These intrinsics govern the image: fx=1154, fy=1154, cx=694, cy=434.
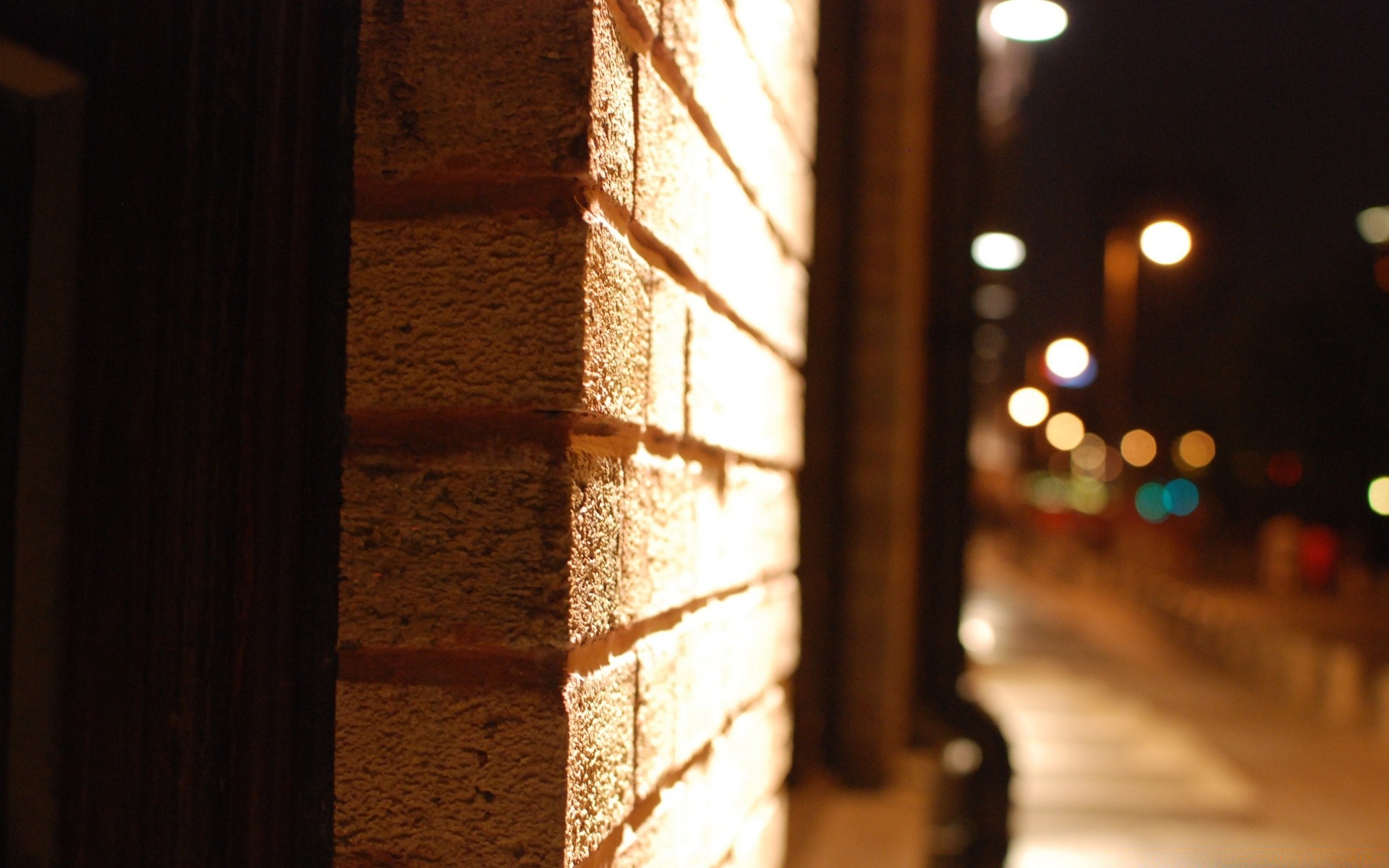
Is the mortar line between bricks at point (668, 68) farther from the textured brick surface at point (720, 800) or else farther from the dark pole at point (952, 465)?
the dark pole at point (952, 465)

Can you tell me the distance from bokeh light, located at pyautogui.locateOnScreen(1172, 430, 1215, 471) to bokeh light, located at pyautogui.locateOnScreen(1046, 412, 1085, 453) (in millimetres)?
19857

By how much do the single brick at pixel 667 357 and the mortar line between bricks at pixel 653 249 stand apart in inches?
0.6

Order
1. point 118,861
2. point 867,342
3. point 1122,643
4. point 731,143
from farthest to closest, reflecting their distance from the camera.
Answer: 1. point 1122,643
2. point 867,342
3. point 731,143
4. point 118,861

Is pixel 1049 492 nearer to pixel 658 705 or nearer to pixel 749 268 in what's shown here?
pixel 749 268

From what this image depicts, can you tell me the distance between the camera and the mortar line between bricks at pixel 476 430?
96 cm

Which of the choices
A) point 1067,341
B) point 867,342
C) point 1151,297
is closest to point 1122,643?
point 1067,341

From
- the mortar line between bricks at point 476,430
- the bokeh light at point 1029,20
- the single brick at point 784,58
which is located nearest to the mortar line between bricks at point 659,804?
the mortar line between bricks at point 476,430

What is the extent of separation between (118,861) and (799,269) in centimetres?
138

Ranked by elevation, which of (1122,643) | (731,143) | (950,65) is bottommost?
(1122,643)

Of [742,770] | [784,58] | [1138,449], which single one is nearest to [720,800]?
[742,770]

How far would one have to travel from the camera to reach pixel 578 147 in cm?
96

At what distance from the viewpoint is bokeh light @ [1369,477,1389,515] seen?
37250mm

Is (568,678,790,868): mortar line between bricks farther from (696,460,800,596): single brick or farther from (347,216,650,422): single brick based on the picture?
(347,216,650,422): single brick

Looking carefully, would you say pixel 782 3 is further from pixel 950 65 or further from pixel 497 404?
pixel 950 65
